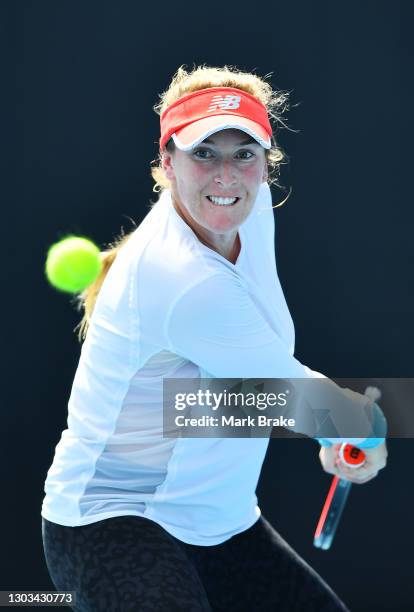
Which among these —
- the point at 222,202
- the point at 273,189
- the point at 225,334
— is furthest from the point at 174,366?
the point at 273,189

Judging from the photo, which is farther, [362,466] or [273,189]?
[273,189]

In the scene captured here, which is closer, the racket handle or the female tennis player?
the female tennis player

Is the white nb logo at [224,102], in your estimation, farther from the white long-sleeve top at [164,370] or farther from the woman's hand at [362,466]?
the woman's hand at [362,466]

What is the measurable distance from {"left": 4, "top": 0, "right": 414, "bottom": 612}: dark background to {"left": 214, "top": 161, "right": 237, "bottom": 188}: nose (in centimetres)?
96

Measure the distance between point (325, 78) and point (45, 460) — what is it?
1.39 m

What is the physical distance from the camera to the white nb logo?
1.91 m

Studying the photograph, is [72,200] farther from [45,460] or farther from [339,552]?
[339,552]

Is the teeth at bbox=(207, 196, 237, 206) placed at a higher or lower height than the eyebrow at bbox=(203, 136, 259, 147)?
lower

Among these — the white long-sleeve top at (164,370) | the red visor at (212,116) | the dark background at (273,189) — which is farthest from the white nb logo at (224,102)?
the dark background at (273,189)

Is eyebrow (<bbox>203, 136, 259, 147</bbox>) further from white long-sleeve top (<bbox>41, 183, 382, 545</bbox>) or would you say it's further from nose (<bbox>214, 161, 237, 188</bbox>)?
white long-sleeve top (<bbox>41, 183, 382, 545</bbox>)

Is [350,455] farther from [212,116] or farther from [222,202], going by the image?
[212,116]

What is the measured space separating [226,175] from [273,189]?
3.38 feet

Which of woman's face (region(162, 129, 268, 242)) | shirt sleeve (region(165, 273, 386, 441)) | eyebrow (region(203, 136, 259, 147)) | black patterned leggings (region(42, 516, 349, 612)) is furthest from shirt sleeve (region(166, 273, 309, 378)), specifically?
black patterned leggings (region(42, 516, 349, 612))

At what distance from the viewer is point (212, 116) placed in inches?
74.3
